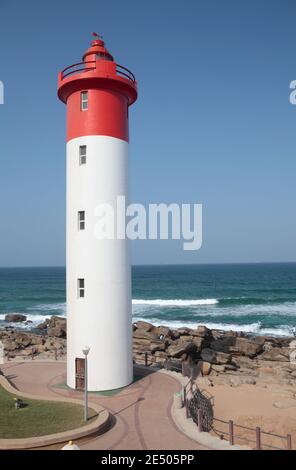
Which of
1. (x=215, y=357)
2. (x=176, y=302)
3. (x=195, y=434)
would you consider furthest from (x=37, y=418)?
(x=176, y=302)

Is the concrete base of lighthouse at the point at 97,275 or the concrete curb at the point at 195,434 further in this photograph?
the concrete base of lighthouse at the point at 97,275

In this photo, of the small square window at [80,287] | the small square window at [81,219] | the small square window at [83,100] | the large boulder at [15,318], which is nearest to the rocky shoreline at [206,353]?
the small square window at [80,287]

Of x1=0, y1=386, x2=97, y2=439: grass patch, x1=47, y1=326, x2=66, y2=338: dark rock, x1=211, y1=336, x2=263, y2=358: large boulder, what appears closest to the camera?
x1=0, y1=386, x2=97, y2=439: grass patch

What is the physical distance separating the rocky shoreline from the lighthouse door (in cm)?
539

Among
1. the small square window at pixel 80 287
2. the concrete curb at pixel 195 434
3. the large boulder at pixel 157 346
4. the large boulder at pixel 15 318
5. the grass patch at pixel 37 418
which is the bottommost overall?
the large boulder at pixel 15 318

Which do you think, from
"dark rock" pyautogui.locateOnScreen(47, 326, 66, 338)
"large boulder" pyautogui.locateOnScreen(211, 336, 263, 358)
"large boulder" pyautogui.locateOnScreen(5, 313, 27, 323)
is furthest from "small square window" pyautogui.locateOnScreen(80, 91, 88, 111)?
"large boulder" pyautogui.locateOnScreen(5, 313, 27, 323)

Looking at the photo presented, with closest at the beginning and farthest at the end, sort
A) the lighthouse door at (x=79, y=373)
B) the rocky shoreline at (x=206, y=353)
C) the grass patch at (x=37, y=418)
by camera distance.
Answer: the grass patch at (x=37, y=418)
the lighthouse door at (x=79, y=373)
the rocky shoreline at (x=206, y=353)

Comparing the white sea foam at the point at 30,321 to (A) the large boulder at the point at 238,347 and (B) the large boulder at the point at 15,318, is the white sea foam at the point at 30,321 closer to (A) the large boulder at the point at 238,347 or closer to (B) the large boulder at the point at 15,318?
(B) the large boulder at the point at 15,318

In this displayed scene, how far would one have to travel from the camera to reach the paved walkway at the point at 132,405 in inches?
392

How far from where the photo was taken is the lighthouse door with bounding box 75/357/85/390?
14000mm

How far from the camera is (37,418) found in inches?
424

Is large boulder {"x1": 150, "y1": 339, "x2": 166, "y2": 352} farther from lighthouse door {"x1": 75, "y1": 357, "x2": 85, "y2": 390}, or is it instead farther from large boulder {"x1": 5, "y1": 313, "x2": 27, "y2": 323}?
large boulder {"x1": 5, "y1": 313, "x2": 27, "y2": 323}

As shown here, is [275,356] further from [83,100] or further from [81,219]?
[83,100]

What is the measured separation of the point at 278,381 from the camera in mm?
20938
